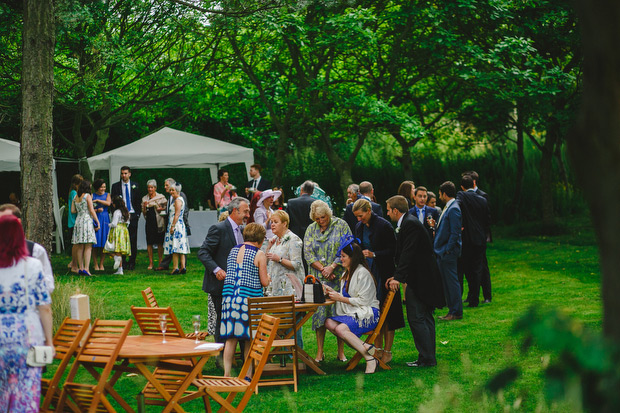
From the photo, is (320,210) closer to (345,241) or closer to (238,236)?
(345,241)

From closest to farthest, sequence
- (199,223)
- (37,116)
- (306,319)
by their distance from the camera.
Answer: (306,319)
(37,116)
(199,223)

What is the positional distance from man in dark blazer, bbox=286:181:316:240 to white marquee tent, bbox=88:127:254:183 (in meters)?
6.40

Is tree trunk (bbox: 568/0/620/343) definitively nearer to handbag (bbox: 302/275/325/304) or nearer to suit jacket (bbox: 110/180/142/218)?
handbag (bbox: 302/275/325/304)

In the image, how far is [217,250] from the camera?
8.02 metres

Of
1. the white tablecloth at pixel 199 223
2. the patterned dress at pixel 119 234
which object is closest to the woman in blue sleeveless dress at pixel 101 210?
the patterned dress at pixel 119 234

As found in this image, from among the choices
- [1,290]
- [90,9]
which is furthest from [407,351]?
[90,9]

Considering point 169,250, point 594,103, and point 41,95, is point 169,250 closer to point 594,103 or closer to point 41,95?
point 41,95

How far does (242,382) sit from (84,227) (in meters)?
9.20

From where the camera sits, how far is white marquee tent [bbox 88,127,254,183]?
56.6ft

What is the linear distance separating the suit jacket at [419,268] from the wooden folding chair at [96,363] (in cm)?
340

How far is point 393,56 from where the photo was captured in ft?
61.2

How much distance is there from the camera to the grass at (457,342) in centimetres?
614

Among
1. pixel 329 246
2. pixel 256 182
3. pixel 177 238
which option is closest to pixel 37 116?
pixel 329 246

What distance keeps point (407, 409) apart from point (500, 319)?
14.8 ft
